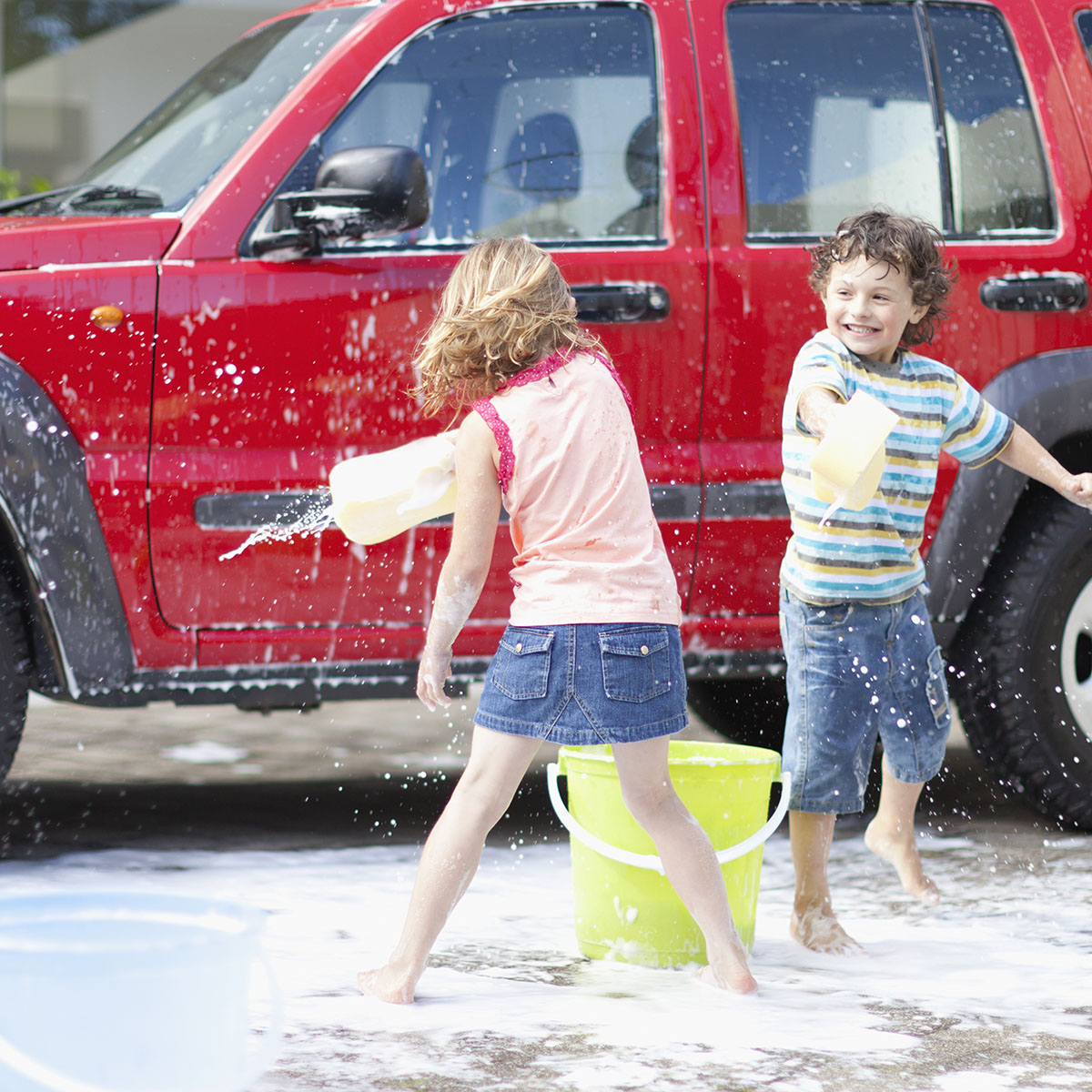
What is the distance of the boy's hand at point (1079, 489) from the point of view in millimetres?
3213

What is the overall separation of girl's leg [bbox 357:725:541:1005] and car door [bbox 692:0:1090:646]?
108 cm

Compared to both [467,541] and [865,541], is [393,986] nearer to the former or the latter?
[467,541]

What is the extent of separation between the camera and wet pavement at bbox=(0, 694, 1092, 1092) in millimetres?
2641

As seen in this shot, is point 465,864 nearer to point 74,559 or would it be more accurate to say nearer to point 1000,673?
point 74,559

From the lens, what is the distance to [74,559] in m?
3.56

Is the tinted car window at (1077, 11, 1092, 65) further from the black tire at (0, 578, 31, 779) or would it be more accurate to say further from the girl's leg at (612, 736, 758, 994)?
the black tire at (0, 578, 31, 779)

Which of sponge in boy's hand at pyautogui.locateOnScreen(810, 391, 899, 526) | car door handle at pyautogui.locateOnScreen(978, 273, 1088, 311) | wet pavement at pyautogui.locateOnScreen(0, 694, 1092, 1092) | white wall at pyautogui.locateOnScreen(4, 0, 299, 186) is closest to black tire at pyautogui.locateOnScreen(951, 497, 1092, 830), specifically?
wet pavement at pyautogui.locateOnScreen(0, 694, 1092, 1092)

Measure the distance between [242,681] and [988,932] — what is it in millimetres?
1648

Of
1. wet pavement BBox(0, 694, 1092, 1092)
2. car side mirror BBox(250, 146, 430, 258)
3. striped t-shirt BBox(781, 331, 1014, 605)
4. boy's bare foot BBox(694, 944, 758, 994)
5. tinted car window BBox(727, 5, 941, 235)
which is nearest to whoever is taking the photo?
wet pavement BBox(0, 694, 1092, 1092)

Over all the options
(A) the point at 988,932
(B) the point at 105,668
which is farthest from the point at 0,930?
(A) the point at 988,932

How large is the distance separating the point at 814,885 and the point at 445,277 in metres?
1.50

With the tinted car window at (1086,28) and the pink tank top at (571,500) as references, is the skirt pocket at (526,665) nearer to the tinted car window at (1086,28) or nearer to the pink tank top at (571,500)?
the pink tank top at (571,500)

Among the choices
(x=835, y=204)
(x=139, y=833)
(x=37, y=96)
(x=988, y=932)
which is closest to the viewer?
(x=988, y=932)

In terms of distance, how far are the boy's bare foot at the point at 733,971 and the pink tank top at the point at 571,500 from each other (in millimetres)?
600
